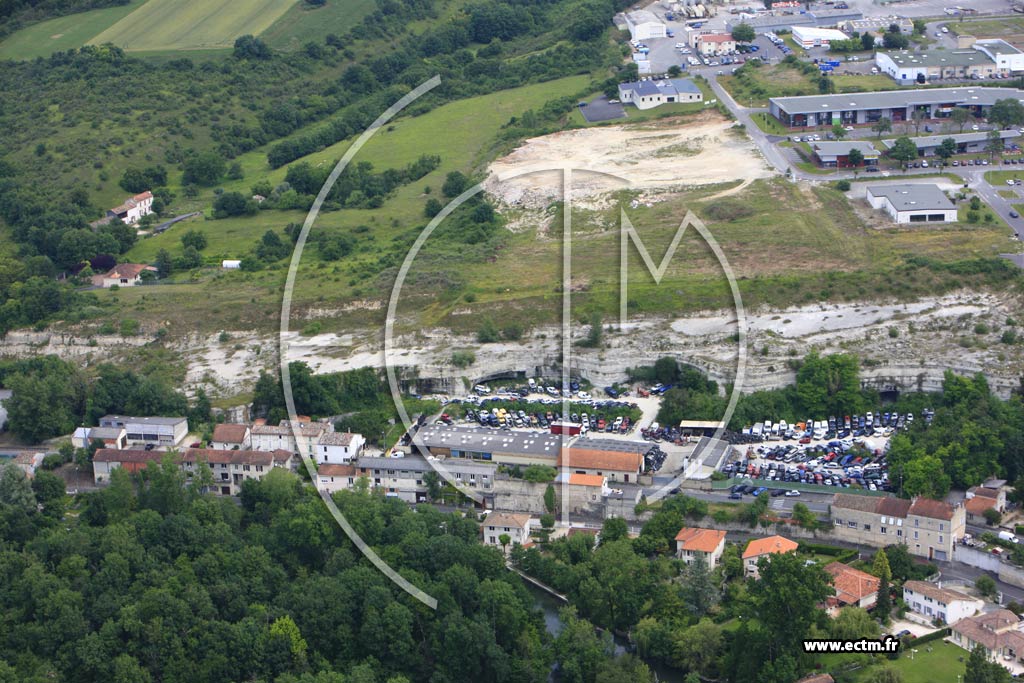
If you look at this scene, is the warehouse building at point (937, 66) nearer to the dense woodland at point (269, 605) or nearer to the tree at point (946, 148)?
the tree at point (946, 148)

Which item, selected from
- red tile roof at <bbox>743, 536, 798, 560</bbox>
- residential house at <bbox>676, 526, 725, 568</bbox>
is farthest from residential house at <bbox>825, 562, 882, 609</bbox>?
residential house at <bbox>676, 526, 725, 568</bbox>

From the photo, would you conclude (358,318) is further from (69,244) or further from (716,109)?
(716,109)

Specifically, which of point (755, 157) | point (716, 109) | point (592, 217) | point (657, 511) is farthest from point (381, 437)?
point (716, 109)

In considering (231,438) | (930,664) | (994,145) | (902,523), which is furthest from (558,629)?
(994,145)

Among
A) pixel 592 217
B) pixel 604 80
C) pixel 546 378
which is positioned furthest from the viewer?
pixel 604 80

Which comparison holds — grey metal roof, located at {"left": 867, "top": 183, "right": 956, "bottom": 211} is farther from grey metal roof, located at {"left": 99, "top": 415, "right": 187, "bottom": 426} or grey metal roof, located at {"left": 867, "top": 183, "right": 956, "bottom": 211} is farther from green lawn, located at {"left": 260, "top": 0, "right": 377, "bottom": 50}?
green lawn, located at {"left": 260, "top": 0, "right": 377, "bottom": 50}

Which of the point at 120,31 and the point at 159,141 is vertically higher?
the point at 120,31

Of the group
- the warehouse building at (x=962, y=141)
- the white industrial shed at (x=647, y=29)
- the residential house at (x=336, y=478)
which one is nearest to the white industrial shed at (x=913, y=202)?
the warehouse building at (x=962, y=141)

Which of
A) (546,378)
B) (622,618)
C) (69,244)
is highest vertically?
(69,244)

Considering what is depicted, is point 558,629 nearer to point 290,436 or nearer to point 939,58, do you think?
point 290,436
